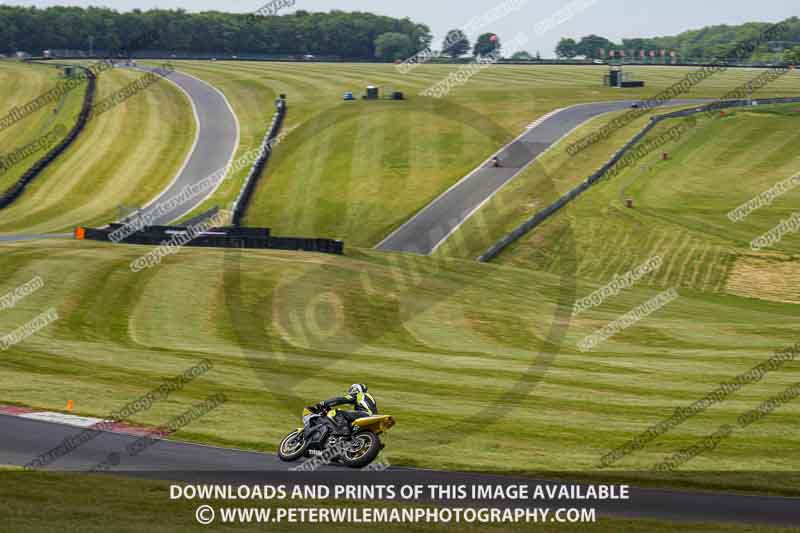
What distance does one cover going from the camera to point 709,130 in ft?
308

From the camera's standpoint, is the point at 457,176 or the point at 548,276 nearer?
the point at 548,276

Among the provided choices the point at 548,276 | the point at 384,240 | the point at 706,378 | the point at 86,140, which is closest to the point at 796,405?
the point at 706,378

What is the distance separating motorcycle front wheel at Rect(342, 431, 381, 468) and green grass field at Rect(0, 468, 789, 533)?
231 centimetres

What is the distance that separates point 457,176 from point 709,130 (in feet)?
85.4

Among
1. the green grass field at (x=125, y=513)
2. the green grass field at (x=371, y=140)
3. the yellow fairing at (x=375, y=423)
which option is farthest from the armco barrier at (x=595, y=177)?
the green grass field at (x=125, y=513)

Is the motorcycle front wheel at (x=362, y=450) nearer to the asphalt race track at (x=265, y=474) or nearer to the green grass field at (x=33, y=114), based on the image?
the asphalt race track at (x=265, y=474)

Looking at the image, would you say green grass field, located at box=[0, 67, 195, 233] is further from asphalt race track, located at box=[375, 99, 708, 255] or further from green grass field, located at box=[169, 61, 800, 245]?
asphalt race track, located at box=[375, 99, 708, 255]

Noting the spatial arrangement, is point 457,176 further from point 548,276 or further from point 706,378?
point 706,378

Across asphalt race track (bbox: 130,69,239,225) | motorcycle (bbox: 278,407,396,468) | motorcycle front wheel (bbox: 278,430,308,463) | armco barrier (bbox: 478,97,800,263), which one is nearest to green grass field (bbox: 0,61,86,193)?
Result: asphalt race track (bbox: 130,69,239,225)

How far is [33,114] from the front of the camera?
107000mm

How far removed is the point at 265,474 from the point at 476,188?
58.4 meters

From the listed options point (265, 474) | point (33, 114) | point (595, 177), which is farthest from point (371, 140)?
point (265, 474)

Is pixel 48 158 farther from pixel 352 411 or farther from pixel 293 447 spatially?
pixel 352 411

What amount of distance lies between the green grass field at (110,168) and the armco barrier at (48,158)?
1.95 feet
